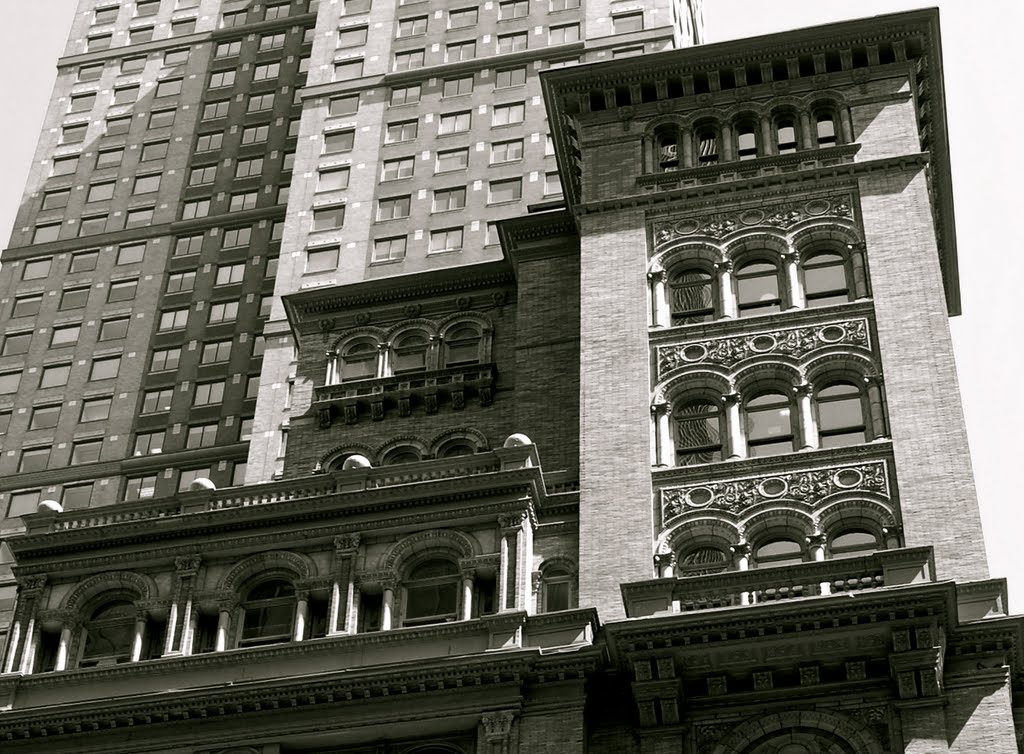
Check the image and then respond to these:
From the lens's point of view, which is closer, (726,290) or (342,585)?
(342,585)

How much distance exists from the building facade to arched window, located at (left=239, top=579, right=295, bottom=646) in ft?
0.31

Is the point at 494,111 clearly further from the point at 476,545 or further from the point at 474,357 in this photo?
the point at 476,545

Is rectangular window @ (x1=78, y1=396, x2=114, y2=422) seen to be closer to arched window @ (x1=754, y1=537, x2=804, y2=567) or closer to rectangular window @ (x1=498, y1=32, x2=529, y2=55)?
rectangular window @ (x1=498, y1=32, x2=529, y2=55)

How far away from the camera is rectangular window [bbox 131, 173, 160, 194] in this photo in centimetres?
8919

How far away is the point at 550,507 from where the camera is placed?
155ft

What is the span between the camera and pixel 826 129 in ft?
186

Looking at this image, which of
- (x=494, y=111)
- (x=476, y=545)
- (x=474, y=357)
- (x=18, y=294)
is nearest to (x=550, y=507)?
(x=476, y=545)

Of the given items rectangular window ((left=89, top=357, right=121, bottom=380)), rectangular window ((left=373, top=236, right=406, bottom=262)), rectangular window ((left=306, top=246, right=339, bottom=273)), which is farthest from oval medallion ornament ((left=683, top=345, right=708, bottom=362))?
rectangular window ((left=89, top=357, right=121, bottom=380))

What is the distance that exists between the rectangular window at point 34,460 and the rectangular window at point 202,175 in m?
18.2

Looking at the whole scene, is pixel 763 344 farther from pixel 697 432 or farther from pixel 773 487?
pixel 773 487

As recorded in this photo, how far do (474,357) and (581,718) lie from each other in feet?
63.5

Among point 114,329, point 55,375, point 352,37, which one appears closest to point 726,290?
point 114,329

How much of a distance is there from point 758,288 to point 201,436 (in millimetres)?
32383

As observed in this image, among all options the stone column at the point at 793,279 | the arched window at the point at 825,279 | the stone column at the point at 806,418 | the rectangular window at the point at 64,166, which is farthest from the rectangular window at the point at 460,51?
the stone column at the point at 806,418
